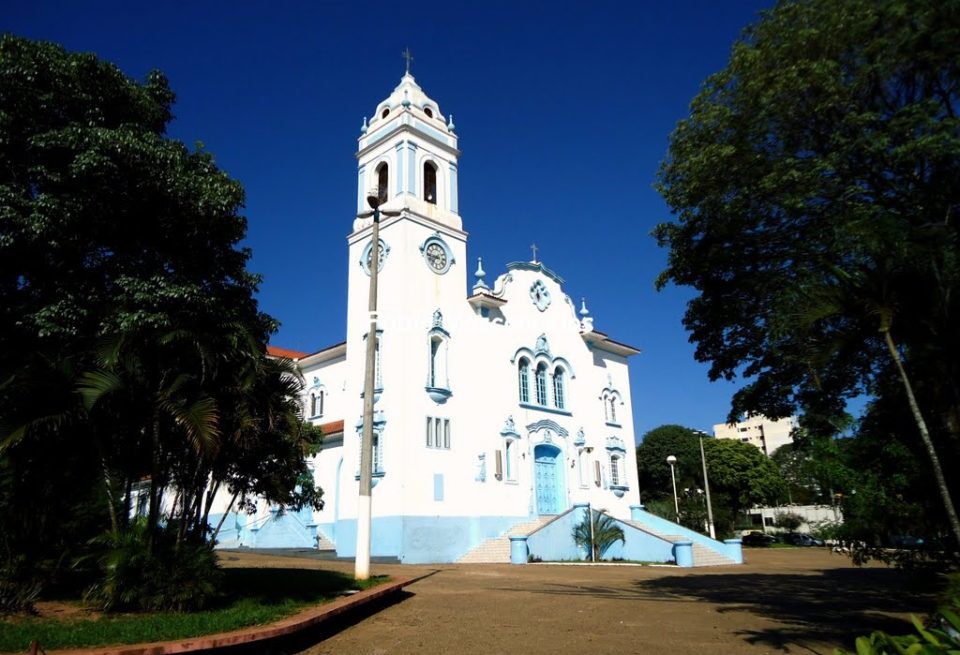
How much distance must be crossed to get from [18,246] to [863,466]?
12.2 meters

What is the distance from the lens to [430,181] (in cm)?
2898

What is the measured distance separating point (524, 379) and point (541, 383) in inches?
46.4

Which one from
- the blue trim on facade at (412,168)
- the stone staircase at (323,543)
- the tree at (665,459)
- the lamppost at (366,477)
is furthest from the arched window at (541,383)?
the tree at (665,459)

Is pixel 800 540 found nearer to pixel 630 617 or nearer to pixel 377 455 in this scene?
pixel 377 455

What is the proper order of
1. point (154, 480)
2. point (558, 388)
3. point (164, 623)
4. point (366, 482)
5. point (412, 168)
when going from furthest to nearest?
point (558, 388), point (412, 168), point (366, 482), point (154, 480), point (164, 623)

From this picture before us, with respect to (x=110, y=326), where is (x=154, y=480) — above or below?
A: below

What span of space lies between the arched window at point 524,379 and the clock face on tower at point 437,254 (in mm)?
5342

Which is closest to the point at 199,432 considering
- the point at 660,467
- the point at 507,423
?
the point at 507,423

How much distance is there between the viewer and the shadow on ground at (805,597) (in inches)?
304

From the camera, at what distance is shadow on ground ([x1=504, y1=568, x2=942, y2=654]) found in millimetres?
7715

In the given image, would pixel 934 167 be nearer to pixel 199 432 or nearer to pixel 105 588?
pixel 199 432

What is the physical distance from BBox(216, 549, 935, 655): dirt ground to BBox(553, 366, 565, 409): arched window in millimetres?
14905

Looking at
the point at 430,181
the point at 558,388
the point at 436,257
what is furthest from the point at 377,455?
the point at 430,181

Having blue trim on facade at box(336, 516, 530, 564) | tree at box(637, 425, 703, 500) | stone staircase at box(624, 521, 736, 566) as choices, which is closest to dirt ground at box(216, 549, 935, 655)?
stone staircase at box(624, 521, 736, 566)
